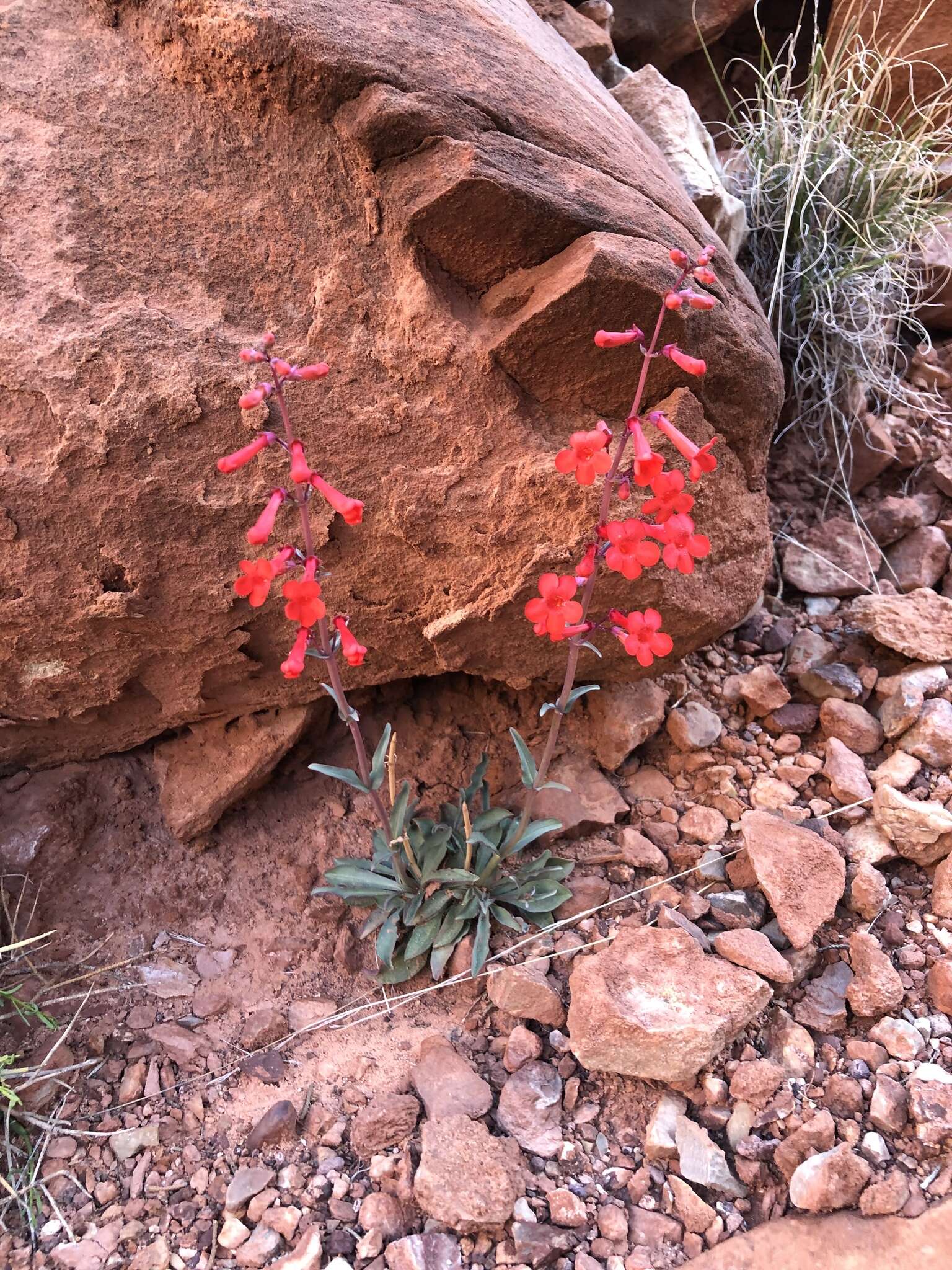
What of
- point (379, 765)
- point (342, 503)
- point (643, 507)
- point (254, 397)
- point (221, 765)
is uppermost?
point (254, 397)

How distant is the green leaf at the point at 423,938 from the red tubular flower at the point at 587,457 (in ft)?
4.96

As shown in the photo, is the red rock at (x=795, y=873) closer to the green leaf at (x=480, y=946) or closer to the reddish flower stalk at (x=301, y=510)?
the green leaf at (x=480, y=946)

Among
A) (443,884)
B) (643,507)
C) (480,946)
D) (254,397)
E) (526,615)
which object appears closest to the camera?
(254,397)

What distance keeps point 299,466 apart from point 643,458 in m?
0.79

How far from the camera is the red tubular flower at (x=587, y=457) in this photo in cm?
202

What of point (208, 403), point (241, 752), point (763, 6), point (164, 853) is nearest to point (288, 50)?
point (208, 403)

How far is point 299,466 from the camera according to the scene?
6.32 feet

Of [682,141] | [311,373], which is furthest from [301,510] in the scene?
[682,141]

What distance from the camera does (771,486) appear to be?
13.6 ft

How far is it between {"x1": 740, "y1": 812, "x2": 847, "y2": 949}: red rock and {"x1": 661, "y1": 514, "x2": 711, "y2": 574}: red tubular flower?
1.12 metres

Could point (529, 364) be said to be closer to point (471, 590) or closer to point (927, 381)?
point (471, 590)

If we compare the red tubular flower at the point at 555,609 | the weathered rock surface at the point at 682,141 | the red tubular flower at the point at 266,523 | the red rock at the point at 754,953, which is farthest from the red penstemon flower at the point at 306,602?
the weathered rock surface at the point at 682,141

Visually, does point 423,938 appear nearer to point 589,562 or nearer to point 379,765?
point 379,765

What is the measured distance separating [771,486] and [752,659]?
0.99 m
